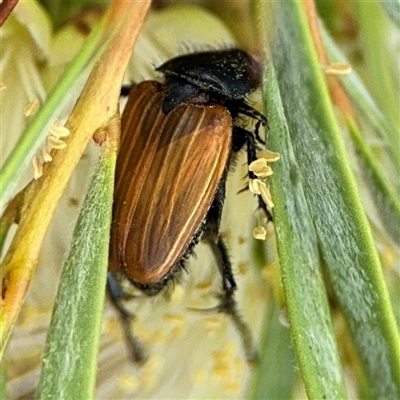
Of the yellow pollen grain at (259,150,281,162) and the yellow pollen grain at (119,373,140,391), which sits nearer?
the yellow pollen grain at (259,150,281,162)

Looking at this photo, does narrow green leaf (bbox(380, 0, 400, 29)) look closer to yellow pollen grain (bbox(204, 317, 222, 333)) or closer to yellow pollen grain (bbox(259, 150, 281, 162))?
yellow pollen grain (bbox(259, 150, 281, 162))

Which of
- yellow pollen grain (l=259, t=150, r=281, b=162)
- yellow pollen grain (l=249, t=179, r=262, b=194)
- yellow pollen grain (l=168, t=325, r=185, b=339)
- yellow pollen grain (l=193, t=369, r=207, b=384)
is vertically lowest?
yellow pollen grain (l=193, t=369, r=207, b=384)

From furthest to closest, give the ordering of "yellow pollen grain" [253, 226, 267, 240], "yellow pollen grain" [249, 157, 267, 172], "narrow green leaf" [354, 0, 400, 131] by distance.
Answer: "narrow green leaf" [354, 0, 400, 131] < "yellow pollen grain" [253, 226, 267, 240] < "yellow pollen grain" [249, 157, 267, 172]

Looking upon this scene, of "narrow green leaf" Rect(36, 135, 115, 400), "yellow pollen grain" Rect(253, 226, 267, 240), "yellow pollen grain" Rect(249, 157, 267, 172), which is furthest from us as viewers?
"yellow pollen grain" Rect(253, 226, 267, 240)

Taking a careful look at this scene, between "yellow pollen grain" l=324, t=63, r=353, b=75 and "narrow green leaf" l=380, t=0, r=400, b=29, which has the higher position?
"narrow green leaf" l=380, t=0, r=400, b=29

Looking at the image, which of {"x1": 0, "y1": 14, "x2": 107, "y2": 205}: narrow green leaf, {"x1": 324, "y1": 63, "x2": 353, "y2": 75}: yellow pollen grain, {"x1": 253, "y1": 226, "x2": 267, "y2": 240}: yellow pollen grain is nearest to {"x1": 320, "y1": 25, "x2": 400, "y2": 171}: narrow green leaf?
{"x1": 324, "y1": 63, "x2": 353, "y2": 75}: yellow pollen grain

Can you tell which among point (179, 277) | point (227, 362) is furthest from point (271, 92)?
point (227, 362)

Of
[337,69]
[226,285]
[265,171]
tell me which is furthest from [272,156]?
[226,285]
